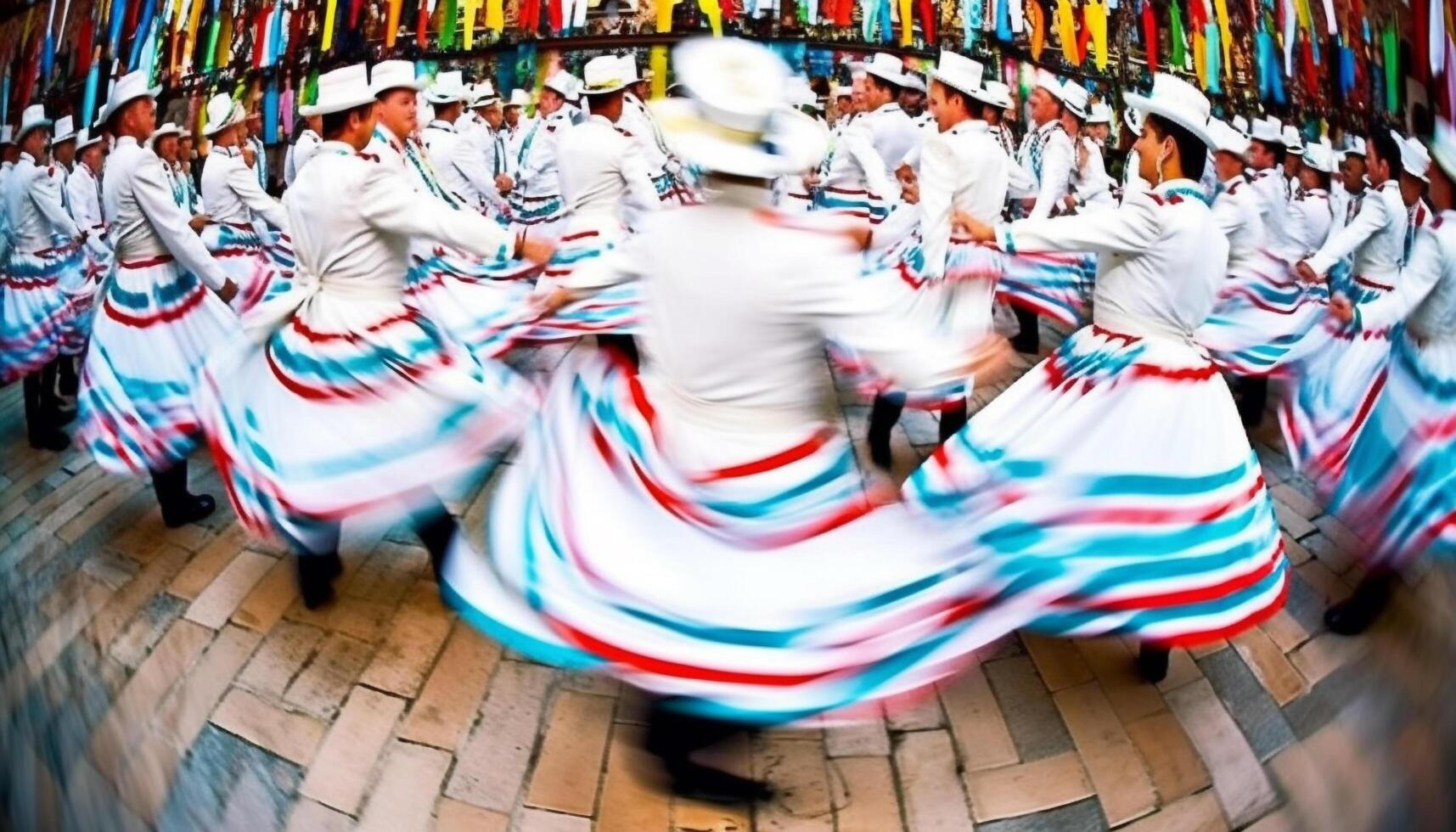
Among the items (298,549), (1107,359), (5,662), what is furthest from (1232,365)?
(5,662)

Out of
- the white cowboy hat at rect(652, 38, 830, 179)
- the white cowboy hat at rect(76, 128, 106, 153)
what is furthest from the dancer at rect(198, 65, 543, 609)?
the white cowboy hat at rect(652, 38, 830, 179)

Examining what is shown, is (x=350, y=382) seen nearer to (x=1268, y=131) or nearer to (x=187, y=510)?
(x=187, y=510)

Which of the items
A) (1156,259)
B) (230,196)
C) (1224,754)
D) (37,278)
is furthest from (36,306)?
(1156,259)

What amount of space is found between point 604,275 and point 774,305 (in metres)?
0.21

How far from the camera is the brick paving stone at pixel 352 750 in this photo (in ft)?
1.64

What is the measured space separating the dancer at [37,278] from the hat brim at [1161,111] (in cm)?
71

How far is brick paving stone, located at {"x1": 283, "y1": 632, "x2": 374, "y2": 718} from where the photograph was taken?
1.72 feet

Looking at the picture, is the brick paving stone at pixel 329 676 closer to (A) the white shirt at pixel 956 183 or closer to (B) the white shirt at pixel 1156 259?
(A) the white shirt at pixel 956 183

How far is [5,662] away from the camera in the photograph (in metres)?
0.50

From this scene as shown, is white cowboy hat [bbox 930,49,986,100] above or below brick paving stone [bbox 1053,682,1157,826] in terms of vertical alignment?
above

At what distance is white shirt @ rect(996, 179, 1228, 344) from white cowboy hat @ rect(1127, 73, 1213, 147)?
0.65 ft

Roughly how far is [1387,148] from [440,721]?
0.63m

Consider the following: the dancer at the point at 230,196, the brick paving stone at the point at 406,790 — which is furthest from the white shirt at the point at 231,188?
the brick paving stone at the point at 406,790

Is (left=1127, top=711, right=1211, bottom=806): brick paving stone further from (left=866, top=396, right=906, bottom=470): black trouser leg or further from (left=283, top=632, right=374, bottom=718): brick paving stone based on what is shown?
(left=283, top=632, right=374, bottom=718): brick paving stone
